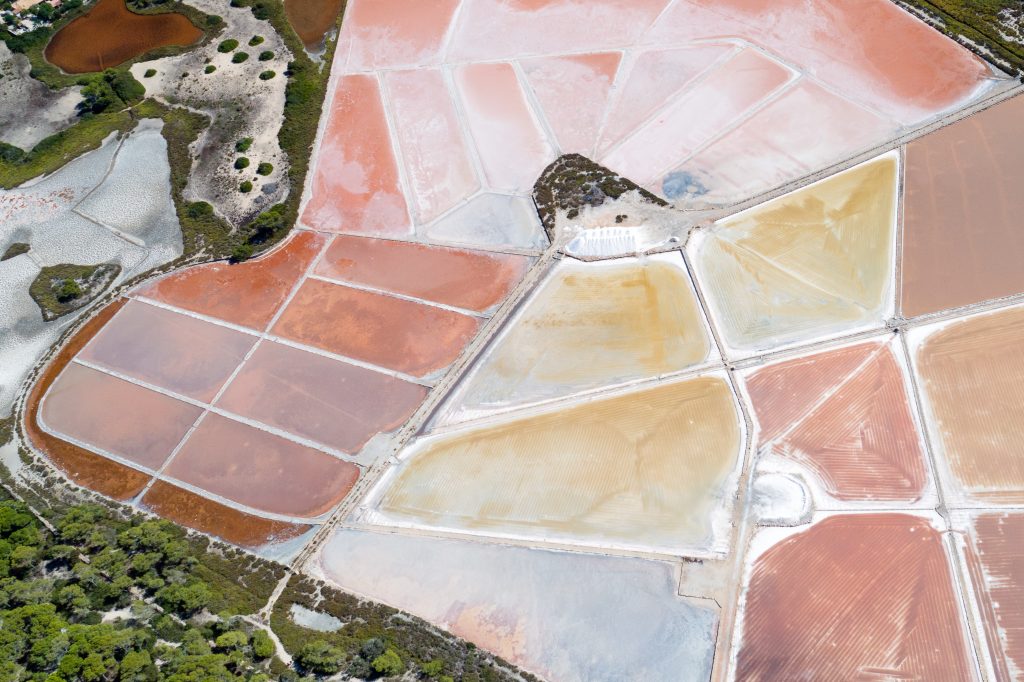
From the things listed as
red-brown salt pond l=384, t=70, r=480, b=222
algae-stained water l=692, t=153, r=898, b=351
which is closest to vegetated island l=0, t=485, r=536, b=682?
algae-stained water l=692, t=153, r=898, b=351

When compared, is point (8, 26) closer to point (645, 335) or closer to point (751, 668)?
point (645, 335)

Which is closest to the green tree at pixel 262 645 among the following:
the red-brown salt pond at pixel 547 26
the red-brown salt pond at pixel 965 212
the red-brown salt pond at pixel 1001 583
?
the red-brown salt pond at pixel 1001 583

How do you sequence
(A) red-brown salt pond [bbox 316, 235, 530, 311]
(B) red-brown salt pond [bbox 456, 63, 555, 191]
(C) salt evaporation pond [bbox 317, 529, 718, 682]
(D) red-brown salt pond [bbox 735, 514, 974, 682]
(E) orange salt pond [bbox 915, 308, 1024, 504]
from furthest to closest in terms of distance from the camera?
(B) red-brown salt pond [bbox 456, 63, 555, 191]
(A) red-brown salt pond [bbox 316, 235, 530, 311]
(E) orange salt pond [bbox 915, 308, 1024, 504]
(C) salt evaporation pond [bbox 317, 529, 718, 682]
(D) red-brown salt pond [bbox 735, 514, 974, 682]

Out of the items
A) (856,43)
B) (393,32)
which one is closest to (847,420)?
(856,43)

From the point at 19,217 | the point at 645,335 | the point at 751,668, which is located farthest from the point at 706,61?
the point at 19,217

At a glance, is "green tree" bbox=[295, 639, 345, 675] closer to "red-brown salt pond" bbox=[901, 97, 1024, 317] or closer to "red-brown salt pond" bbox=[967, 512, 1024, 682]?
"red-brown salt pond" bbox=[967, 512, 1024, 682]
